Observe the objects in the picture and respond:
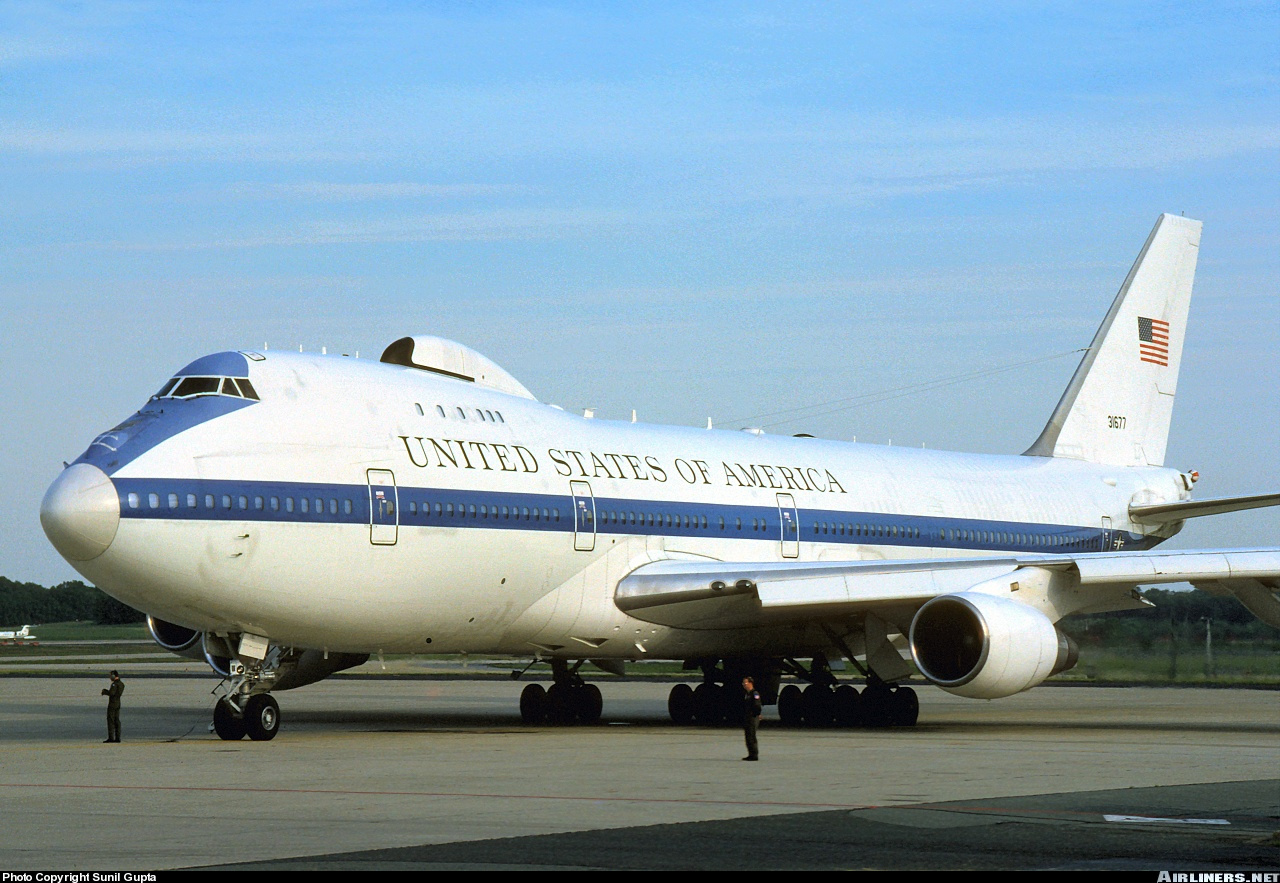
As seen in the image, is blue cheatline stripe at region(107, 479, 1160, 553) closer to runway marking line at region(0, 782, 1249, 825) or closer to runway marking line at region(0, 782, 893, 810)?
runway marking line at region(0, 782, 893, 810)

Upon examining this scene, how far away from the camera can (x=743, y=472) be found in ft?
89.3

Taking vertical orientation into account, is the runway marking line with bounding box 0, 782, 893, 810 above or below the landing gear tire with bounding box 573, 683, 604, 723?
above

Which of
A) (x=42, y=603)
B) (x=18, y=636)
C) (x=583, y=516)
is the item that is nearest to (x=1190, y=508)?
(x=583, y=516)

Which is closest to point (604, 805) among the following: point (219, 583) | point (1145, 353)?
point (219, 583)

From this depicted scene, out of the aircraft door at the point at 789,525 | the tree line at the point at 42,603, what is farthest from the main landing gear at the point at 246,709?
A: the tree line at the point at 42,603

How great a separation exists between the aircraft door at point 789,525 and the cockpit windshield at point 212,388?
1027 cm

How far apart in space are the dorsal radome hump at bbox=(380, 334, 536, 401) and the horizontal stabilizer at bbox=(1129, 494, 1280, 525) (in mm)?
13638

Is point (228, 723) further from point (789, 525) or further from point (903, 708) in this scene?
point (903, 708)

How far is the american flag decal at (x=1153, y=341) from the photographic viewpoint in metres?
36.2

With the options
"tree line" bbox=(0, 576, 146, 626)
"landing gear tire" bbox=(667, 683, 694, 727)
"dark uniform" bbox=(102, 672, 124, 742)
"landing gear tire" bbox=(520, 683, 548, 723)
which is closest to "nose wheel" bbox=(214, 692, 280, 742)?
"dark uniform" bbox=(102, 672, 124, 742)

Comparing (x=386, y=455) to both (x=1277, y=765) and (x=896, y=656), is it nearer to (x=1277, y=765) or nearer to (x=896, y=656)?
(x=896, y=656)

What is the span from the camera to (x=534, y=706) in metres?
27.1

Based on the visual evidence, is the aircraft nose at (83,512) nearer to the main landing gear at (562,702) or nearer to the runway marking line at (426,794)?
the runway marking line at (426,794)

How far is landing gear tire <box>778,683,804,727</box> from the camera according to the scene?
2661 centimetres
